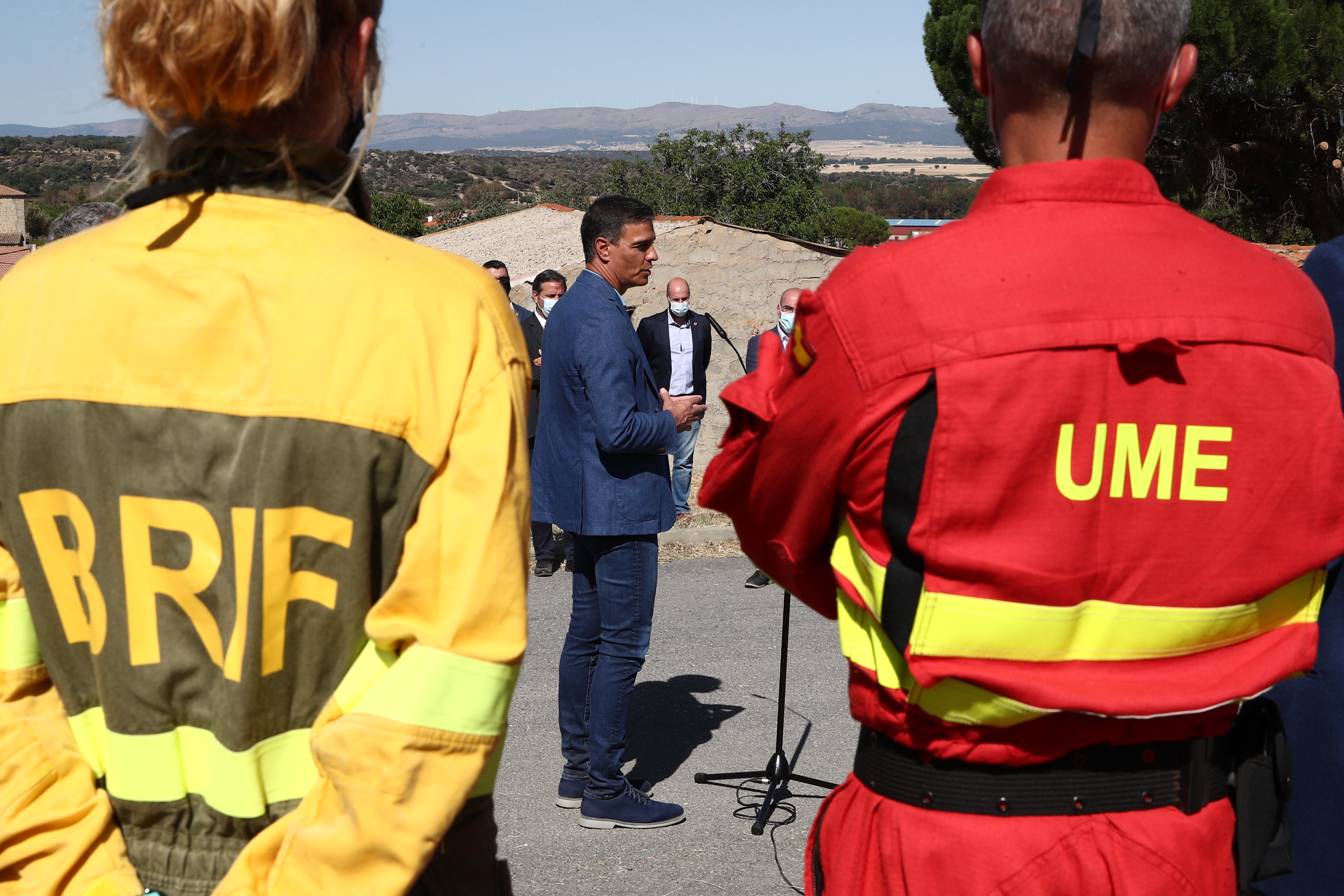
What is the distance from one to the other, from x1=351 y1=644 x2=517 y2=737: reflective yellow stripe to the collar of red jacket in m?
→ 1.00

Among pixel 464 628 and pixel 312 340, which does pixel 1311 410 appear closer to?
pixel 464 628

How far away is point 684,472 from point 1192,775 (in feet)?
26.9

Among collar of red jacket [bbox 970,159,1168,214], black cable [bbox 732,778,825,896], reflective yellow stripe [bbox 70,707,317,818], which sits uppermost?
collar of red jacket [bbox 970,159,1168,214]

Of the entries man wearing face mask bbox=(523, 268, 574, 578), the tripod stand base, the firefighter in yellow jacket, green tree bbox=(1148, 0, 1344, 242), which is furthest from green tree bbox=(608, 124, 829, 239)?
the firefighter in yellow jacket

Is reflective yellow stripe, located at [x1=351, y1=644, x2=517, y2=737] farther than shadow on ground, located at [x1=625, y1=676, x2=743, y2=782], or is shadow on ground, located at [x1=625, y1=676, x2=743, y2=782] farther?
shadow on ground, located at [x1=625, y1=676, x2=743, y2=782]

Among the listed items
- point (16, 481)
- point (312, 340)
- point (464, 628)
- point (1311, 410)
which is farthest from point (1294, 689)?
point (16, 481)

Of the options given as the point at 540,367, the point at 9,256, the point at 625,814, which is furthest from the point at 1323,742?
the point at 9,256

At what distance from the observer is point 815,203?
4044 centimetres

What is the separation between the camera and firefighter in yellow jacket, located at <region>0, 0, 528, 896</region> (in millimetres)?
1241

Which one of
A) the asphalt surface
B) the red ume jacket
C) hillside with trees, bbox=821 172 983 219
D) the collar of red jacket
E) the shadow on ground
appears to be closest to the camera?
the red ume jacket

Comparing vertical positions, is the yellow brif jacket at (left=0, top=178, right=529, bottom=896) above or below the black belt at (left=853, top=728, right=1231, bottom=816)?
above

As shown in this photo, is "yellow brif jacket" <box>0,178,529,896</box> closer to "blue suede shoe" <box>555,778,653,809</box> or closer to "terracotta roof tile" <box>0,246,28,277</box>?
"blue suede shoe" <box>555,778,653,809</box>

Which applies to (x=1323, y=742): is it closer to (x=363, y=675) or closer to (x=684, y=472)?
(x=363, y=675)

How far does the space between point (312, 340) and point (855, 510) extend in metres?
0.80
